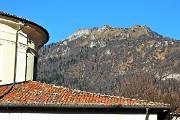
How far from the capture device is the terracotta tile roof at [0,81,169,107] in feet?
51.5

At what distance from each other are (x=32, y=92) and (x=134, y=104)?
444 cm

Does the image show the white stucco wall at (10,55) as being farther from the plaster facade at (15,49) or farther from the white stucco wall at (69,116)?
the white stucco wall at (69,116)

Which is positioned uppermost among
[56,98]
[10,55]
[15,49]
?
[15,49]

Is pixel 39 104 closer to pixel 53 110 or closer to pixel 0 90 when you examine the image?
pixel 53 110

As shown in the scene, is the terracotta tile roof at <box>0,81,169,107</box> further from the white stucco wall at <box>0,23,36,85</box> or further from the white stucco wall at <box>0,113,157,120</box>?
the white stucco wall at <box>0,23,36,85</box>

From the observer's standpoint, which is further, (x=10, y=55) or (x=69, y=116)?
(x=10, y=55)

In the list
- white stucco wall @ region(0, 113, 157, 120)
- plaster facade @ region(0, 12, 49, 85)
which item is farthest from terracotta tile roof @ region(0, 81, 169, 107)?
plaster facade @ region(0, 12, 49, 85)

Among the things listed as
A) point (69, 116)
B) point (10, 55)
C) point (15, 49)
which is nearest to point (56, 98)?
point (69, 116)

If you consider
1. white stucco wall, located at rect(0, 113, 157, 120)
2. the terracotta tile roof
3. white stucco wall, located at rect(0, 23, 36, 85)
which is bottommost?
white stucco wall, located at rect(0, 113, 157, 120)

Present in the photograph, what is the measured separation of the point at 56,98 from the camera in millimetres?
16297

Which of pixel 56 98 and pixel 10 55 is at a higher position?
pixel 10 55

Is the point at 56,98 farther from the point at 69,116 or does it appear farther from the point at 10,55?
the point at 10,55

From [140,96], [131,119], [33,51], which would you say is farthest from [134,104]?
[140,96]

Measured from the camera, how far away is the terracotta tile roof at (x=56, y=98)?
1570 cm
